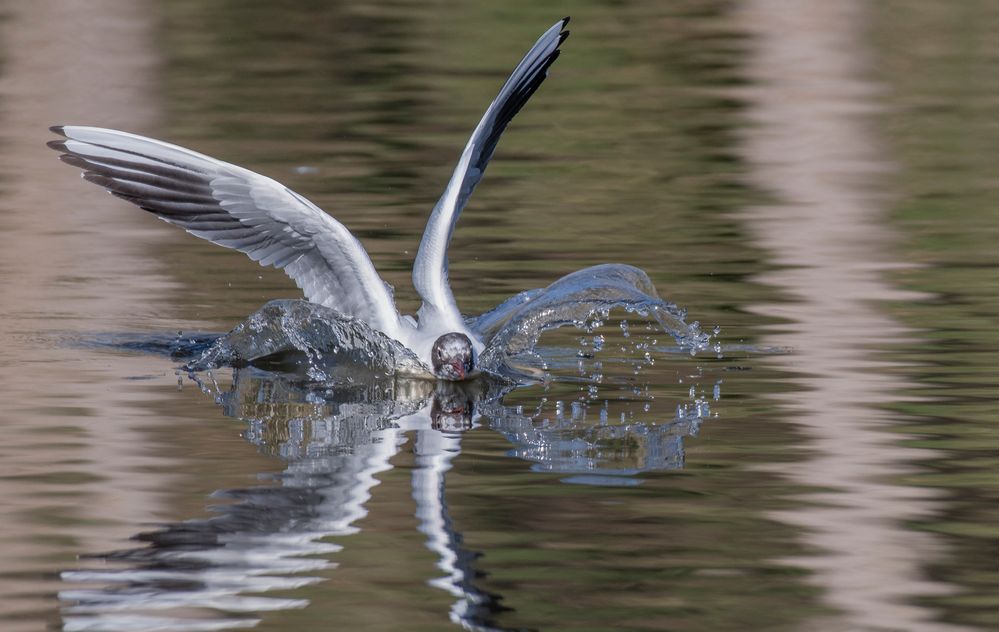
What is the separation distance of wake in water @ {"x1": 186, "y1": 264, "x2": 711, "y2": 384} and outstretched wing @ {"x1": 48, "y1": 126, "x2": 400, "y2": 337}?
13 cm

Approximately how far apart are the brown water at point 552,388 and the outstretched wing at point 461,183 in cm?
84

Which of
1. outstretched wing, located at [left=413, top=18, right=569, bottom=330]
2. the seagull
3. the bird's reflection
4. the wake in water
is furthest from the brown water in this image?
outstretched wing, located at [left=413, top=18, right=569, bottom=330]

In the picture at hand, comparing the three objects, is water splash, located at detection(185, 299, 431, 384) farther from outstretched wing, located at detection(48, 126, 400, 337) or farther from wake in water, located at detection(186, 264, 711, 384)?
outstretched wing, located at detection(48, 126, 400, 337)

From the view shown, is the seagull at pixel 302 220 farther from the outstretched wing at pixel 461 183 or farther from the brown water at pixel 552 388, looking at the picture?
the brown water at pixel 552 388

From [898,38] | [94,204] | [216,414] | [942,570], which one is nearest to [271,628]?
[942,570]

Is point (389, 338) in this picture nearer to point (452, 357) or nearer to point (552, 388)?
point (452, 357)

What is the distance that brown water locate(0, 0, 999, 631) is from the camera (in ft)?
19.8

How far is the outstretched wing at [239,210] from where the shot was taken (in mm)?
9383

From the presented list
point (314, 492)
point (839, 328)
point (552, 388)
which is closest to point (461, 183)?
point (552, 388)

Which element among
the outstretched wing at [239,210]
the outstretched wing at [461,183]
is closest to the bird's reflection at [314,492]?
the outstretched wing at [461,183]

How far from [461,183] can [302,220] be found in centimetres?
85

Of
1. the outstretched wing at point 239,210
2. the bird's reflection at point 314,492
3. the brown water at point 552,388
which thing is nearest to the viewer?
the bird's reflection at point 314,492

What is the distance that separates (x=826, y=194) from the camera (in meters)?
14.4

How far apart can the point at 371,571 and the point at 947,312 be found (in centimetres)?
516
